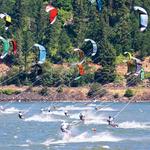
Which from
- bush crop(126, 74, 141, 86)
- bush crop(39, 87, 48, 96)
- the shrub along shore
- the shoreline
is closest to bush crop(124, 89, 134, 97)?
the shrub along shore

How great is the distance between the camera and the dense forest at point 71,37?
15362cm

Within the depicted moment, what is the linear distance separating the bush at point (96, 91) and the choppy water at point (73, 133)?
34217mm

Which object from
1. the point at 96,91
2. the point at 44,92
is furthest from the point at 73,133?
the point at 44,92

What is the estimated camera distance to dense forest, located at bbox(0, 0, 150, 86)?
153625mm

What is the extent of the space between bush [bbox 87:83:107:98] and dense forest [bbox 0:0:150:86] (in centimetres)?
284

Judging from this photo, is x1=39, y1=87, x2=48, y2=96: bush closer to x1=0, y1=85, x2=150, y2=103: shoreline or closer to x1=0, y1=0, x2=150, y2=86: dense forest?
x1=0, y1=85, x2=150, y2=103: shoreline

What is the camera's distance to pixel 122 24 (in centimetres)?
17138

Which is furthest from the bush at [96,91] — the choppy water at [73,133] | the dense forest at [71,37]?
the choppy water at [73,133]

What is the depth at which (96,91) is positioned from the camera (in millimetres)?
147375

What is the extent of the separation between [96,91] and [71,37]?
2854 cm

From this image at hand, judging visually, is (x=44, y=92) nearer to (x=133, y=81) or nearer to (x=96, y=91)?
(x=96, y=91)

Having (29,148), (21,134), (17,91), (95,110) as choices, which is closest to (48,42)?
(17,91)

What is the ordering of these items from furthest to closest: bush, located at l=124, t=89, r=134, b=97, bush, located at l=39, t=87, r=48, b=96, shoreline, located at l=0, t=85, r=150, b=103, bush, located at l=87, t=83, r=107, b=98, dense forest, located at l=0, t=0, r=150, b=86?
1. dense forest, located at l=0, t=0, r=150, b=86
2. bush, located at l=39, t=87, r=48, b=96
3. bush, located at l=87, t=83, r=107, b=98
4. shoreline, located at l=0, t=85, r=150, b=103
5. bush, located at l=124, t=89, r=134, b=97

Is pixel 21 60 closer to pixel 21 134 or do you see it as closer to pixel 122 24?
pixel 122 24
